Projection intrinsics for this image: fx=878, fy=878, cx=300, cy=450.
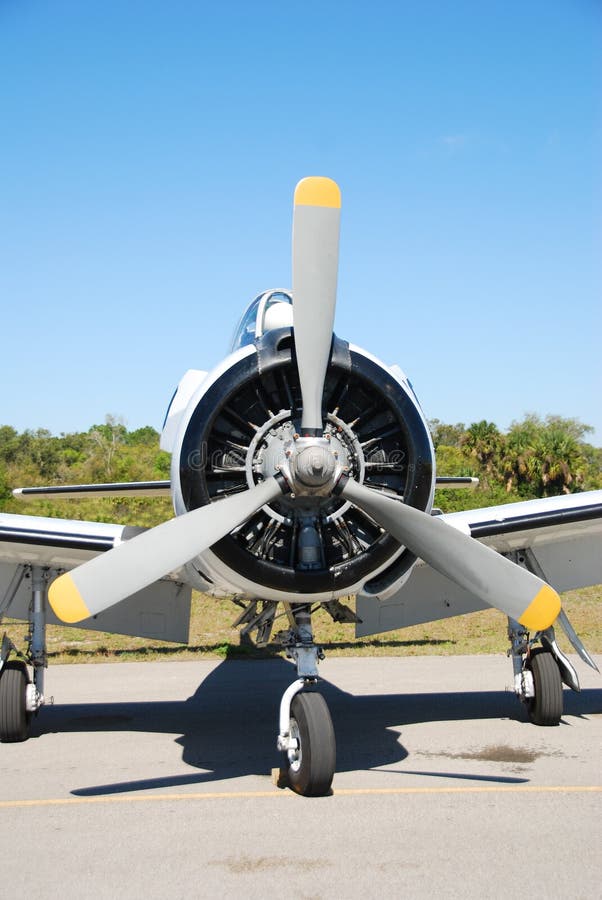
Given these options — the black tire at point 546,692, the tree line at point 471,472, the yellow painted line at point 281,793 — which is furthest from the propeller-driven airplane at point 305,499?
the tree line at point 471,472

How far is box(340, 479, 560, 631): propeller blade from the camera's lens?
5.66 metres

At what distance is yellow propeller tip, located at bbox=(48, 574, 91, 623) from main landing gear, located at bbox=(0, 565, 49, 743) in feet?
10.9

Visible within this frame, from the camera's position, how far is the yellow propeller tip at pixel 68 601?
5168 millimetres

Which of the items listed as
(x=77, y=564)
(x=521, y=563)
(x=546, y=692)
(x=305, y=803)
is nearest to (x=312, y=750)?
(x=305, y=803)

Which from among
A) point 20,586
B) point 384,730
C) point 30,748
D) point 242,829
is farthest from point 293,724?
point 20,586

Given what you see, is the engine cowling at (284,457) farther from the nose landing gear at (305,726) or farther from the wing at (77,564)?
the wing at (77,564)

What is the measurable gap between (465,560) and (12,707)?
4.72 metres

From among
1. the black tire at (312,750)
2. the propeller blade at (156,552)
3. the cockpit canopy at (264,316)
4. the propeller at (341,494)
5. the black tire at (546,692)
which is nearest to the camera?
the propeller blade at (156,552)

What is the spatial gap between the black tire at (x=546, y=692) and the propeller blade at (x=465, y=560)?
2956 millimetres

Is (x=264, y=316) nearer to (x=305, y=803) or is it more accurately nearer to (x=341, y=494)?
(x=341, y=494)

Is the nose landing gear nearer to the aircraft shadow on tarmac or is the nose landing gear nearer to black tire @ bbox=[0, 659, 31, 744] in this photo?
the aircraft shadow on tarmac

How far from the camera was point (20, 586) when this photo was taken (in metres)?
9.07

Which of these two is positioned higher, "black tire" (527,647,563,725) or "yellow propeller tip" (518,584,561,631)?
"yellow propeller tip" (518,584,561,631)

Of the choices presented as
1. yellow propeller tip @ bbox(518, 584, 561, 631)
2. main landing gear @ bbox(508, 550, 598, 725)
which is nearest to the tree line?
main landing gear @ bbox(508, 550, 598, 725)
